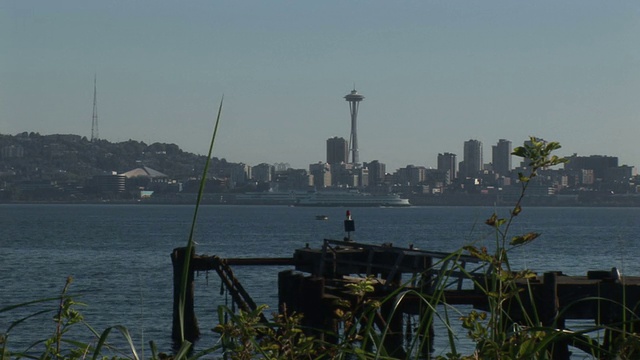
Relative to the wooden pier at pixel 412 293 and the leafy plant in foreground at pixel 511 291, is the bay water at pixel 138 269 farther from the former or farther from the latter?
the leafy plant in foreground at pixel 511 291

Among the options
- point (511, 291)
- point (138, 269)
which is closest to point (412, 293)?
point (511, 291)

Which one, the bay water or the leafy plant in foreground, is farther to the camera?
the bay water

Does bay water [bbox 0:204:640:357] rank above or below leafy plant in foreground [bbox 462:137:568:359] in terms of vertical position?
below

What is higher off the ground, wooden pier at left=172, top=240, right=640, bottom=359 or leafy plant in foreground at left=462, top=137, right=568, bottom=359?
leafy plant in foreground at left=462, top=137, right=568, bottom=359

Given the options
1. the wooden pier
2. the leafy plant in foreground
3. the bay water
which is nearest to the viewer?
the leafy plant in foreground

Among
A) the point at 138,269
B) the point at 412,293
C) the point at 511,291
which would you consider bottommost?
the point at 138,269

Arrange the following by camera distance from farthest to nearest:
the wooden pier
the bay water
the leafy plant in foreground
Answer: the bay water, the wooden pier, the leafy plant in foreground

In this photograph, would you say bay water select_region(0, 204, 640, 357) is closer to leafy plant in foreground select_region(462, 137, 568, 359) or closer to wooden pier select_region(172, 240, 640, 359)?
wooden pier select_region(172, 240, 640, 359)

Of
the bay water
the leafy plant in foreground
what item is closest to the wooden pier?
the bay water

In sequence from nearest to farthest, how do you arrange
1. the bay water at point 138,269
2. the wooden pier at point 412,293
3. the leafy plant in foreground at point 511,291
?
the leafy plant in foreground at point 511,291
the wooden pier at point 412,293
the bay water at point 138,269

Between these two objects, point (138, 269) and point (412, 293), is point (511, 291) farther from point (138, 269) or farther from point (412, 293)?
point (138, 269)

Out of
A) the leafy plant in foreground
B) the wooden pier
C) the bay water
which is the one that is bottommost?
the bay water

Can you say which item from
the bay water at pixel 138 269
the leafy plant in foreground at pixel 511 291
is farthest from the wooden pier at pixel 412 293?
the leafy plant in foreground at pixel 511 291

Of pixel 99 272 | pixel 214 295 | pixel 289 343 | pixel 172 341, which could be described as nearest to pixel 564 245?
pixel 99 272
